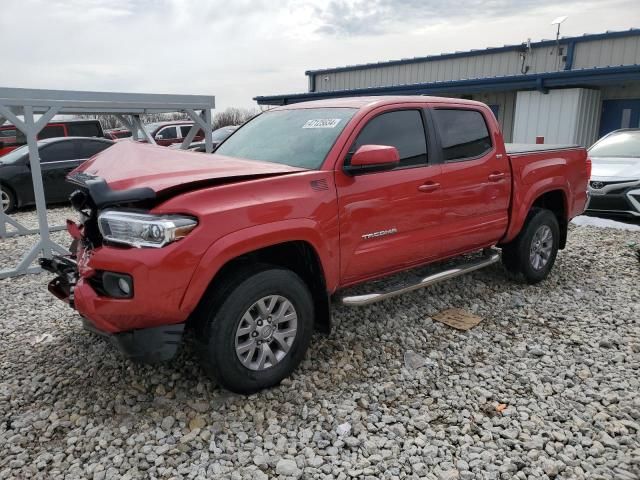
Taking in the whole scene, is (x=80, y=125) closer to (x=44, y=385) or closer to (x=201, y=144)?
(x=201, y=144)

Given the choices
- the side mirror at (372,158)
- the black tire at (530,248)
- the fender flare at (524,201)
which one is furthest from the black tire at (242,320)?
the black tire at (530,248)

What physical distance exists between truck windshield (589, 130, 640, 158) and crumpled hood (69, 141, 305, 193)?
8.16 meters

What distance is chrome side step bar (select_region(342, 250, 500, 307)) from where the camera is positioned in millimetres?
3564

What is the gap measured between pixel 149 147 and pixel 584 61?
50.3 ft

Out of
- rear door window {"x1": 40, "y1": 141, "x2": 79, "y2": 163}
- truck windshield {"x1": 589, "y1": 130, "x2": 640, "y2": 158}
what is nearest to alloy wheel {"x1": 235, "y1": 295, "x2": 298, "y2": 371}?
truck windshield {"x1": 589, "y1": 130, "x2": 640, "y2": 158}

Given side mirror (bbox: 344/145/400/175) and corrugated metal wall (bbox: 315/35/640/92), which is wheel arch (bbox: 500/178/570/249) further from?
corrugated metal wall (bbox: 315/35/640/92)

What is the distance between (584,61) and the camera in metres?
15.1

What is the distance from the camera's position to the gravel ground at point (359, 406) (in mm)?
2703

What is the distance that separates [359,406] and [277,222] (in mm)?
1286

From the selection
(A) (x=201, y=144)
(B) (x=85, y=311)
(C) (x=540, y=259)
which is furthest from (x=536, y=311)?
(A) (x=201, y=144)

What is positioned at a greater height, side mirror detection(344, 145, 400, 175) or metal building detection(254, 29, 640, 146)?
metal building detection(254, 29, 640, 146)

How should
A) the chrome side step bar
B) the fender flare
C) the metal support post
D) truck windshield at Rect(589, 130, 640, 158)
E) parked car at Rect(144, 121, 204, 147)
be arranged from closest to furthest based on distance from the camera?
the chrome side step bar < the fender flare < the metal support post < truck windshield at Rect(589, 130, 640, 158) < parked car at Rect(144, 121, 204, 147)

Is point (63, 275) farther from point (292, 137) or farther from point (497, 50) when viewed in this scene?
point (497, 50)

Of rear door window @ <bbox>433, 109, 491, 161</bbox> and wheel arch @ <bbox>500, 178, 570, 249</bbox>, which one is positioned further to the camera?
wheel arch @ <bbox>500, 178, 570, 249</bbox>
